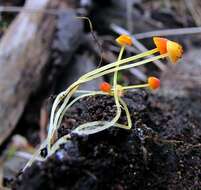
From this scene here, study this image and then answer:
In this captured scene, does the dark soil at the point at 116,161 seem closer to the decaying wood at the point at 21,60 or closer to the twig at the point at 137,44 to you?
the decaying wood at the point at 21,60

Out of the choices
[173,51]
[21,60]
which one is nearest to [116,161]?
[173,51]

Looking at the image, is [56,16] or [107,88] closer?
[107,88]

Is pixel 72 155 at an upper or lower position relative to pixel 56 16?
upper

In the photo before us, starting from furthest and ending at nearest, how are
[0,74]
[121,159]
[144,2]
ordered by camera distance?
[144,2] < [0,74] < [121,159]

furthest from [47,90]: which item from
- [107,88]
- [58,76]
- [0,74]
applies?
[107,88]

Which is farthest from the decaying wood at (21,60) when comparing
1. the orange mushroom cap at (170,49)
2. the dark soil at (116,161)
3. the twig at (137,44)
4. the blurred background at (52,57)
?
the orange mushroom cap at (170,49)

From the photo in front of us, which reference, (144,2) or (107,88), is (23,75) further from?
(144,2)

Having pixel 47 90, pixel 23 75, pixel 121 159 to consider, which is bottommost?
pixel 47 90

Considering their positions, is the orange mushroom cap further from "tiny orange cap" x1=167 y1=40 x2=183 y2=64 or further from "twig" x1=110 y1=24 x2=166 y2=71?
"twig" x1=110 y1=24 x2=166 y2=71
